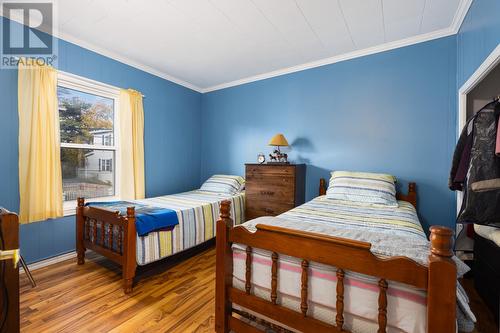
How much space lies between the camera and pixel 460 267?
3.05 feet

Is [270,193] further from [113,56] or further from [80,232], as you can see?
[113,56]

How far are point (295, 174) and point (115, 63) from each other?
2703 millimetres

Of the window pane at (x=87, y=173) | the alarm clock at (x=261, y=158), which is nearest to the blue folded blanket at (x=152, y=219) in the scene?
the window pane at (x=87, y=173)

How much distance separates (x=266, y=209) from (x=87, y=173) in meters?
2.29

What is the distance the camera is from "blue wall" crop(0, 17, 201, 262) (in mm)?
2172

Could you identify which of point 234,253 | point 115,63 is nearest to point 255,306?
point 234,253

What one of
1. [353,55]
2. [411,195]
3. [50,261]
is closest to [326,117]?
[353,55]

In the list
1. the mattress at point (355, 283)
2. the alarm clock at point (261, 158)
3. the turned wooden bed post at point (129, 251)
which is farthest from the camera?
the alarm clock at point (261, 158)

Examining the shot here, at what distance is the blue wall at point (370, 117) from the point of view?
7.98ft

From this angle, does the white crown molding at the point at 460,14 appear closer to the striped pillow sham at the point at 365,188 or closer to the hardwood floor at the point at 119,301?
the striped pillow sham at the point at 365,188

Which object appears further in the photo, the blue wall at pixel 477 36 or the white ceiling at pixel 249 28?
the white ceiling at pixel 249 28

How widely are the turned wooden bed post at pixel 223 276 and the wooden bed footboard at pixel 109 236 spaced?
98 centimetres

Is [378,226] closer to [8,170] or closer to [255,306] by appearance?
[255,306]

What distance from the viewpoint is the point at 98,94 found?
112 inches
